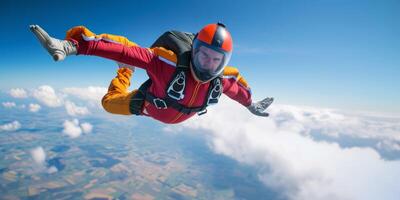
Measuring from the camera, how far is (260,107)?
5098 millimetres

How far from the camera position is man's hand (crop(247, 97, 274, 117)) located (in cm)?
487

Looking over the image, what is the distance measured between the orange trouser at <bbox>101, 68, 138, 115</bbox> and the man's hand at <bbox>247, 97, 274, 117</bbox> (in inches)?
96.5

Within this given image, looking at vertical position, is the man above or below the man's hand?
below

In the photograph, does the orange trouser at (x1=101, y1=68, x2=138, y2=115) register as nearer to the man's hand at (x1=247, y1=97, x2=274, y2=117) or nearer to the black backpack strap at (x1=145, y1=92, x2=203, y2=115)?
the black backpack strap at (x1=145, y1=92, x2=203, y2=115)

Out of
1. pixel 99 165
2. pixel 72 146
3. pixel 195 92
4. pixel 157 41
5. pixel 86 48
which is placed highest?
pixel 72 146

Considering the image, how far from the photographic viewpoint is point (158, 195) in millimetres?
101562

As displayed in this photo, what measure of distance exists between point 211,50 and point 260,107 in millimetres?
2597

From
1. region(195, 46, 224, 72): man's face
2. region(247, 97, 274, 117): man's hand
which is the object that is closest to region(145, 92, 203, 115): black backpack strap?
region(195, 46, 224, 72): man's face

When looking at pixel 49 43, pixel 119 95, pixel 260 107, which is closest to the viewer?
pixel 49 43

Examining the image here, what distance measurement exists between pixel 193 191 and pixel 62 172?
6815 cm

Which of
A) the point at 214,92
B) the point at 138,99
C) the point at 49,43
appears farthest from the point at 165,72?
the point at 49,43

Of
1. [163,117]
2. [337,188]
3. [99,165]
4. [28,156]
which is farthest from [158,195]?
[337,188]

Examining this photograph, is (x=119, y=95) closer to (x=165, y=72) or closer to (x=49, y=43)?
(x=165, y=72)

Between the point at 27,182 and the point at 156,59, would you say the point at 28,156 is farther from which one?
the point at 156,59
